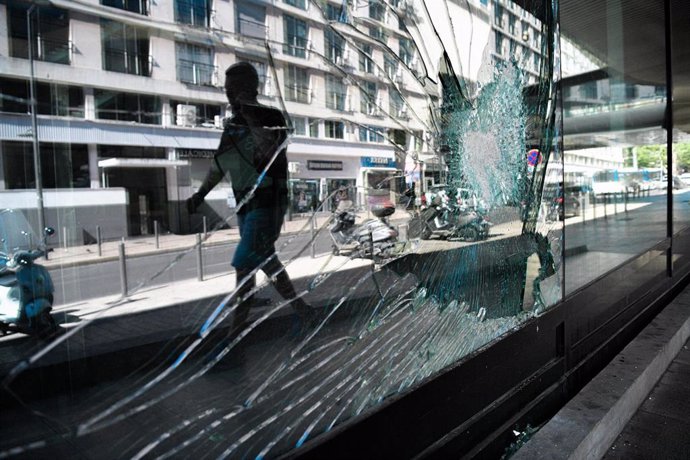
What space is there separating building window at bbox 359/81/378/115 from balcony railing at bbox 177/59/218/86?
2.00 feet

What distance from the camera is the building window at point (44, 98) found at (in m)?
0.92

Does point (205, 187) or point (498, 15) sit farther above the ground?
point (498, 15)

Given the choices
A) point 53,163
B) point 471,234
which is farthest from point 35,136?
point 471,234

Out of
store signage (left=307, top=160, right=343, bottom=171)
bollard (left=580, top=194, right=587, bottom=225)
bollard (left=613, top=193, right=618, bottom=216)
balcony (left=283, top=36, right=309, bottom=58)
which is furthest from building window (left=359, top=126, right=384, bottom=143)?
bollard (left=613, top=193, right=618, bottom=216)

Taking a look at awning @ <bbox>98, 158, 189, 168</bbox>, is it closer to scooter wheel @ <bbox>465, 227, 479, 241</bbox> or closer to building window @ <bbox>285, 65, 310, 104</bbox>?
building window @ <bbox>285, 65, 310, 104</bbox>

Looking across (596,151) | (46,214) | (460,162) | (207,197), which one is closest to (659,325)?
(596,151)

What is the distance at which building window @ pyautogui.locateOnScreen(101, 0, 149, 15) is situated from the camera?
3.26ft

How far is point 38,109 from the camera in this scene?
947mm

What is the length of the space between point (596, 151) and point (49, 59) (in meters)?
5.13

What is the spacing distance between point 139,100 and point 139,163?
14cm

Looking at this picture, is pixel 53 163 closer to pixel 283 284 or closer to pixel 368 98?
pixel 283 284

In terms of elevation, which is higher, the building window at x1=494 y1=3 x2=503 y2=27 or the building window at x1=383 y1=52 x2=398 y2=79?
the building window at x1=494 y1=3 x2=503 y2=27

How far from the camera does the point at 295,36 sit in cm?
138

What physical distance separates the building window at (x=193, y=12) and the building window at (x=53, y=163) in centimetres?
38
